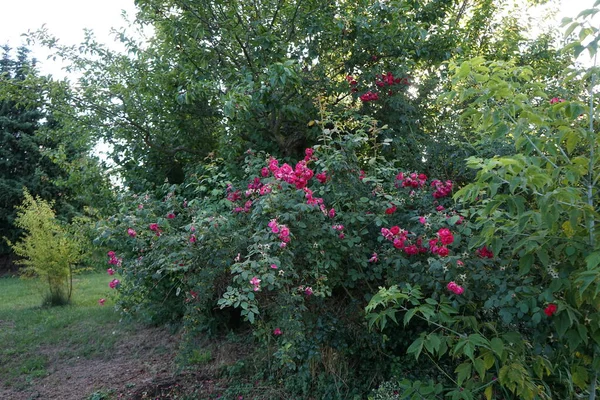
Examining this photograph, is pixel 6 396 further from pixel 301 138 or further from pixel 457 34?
pixel 457 34

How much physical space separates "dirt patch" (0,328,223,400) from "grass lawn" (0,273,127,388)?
11 cm

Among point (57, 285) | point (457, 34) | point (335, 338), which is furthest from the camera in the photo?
point (57, 285)

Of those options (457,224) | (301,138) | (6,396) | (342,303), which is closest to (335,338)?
(342,303)

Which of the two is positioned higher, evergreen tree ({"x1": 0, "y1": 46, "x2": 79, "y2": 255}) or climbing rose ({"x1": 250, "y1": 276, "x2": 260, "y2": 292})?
evergreen tree ({"x1": 0, "y1": 46, "x2": 79, "y2": 255})

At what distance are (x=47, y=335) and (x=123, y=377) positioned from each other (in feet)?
7.36

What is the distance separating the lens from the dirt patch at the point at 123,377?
4.20 metres

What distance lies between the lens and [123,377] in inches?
180

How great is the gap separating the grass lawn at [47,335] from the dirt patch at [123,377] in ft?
0.35

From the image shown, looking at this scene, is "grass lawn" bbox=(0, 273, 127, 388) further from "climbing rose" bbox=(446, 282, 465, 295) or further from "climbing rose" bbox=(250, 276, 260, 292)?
"climbing rose" bbox=(446, 282, 465, 295)

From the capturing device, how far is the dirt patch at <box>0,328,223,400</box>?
165 inches

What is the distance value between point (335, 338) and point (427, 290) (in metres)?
0.79

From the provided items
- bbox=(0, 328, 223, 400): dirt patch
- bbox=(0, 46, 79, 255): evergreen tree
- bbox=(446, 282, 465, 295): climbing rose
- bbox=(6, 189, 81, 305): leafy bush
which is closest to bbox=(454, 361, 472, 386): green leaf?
bbox=(446, 282, 465, 295): climbing rose

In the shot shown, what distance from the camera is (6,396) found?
4426mm

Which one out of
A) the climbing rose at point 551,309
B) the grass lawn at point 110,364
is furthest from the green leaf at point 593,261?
the grass lawn at point 110,364
